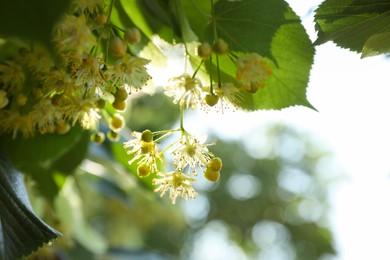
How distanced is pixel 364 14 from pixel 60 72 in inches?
18.9

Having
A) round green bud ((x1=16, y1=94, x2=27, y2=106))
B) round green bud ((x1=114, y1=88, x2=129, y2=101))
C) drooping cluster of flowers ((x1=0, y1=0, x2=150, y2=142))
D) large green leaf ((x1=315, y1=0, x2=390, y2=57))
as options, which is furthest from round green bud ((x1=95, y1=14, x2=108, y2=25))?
large green leaf ((x1=315, y1=0, x2=390, y2=57))

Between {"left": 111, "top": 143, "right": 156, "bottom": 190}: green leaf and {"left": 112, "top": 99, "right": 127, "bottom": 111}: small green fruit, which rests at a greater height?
{"left": 112, "top": 99, "right": 127, "bottom": 111}: small green fruit

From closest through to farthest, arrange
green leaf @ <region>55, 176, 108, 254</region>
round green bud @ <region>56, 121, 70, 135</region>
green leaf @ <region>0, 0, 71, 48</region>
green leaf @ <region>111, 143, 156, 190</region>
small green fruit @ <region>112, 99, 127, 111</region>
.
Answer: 1. green leaf @ <region>0, 0, 71, 48</region>
2. small green fruit @ <region>112, 99, 127, 111</region>
3. round green bud @ <region>56, 121, 70, 135</region>
4. green leaf @ <region>111, 143, 156, 190</region>
5. green leaf @ <region>55, 176, 108, 254</region>

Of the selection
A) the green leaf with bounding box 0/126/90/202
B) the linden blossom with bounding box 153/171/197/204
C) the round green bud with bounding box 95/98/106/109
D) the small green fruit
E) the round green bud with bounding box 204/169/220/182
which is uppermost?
the small green fruit

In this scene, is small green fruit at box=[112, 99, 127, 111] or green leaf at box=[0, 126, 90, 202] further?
green leaf at box=[0, 126, 90, 202]

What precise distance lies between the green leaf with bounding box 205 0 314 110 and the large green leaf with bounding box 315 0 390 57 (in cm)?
4

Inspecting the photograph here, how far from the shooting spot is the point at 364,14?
0.84m

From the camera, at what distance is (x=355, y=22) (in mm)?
848

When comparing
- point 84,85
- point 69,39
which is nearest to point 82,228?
point 84,85

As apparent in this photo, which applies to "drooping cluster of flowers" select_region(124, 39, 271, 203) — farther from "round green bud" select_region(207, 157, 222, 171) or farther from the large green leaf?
the large green leaf

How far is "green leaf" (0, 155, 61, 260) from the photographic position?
835 millimetres

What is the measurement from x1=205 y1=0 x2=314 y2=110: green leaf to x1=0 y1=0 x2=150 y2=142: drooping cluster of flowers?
0.15 m

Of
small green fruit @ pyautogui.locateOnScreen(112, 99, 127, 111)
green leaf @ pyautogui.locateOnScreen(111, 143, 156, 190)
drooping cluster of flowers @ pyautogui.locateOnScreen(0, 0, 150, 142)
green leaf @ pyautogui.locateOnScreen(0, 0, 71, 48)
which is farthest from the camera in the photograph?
green leaf @ pyautogui.locateOnScreen(111, 143, 156, 190)

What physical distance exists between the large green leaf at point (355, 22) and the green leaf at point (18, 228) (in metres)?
0.53
